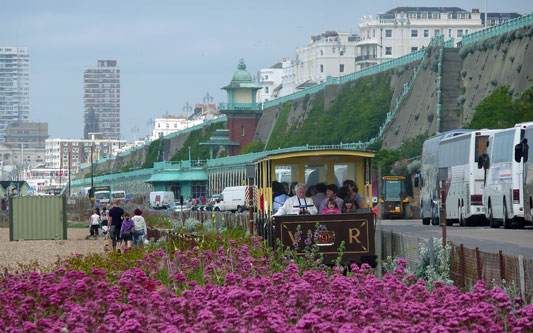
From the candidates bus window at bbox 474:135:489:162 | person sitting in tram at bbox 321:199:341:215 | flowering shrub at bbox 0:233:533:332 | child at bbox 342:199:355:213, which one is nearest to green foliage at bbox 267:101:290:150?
bus window at bbox 474:135:489:162

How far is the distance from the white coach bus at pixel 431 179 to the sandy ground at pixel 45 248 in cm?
1343

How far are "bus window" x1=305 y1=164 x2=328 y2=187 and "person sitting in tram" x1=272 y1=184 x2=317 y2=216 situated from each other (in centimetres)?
145

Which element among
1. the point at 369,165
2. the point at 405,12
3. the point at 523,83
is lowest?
the point at 369,165

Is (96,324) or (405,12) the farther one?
(405,12)

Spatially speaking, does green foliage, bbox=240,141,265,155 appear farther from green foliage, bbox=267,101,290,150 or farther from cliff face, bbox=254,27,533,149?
cliff face, bbox=254,27,533,149

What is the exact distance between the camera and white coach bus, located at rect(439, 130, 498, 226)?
39.5 m

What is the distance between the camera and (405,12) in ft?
616

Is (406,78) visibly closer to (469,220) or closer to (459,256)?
(469,220)

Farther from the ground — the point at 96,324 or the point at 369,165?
the point at 369,165

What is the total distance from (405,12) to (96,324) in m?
182

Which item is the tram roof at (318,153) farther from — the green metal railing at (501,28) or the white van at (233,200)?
the white van at (233,200)

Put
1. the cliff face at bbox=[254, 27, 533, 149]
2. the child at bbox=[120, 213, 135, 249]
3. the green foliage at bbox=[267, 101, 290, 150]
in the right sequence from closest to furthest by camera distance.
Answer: the child at bbox=[120, 213, 135, 249], the cliff face at bbox=[254, 27, 533, 149], the green foliage at bbox=[267, 101, 290, 150]

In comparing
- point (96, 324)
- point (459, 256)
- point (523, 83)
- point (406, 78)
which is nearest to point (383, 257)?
point (459, 256)

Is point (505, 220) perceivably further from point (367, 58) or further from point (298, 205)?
point (367, 58)
